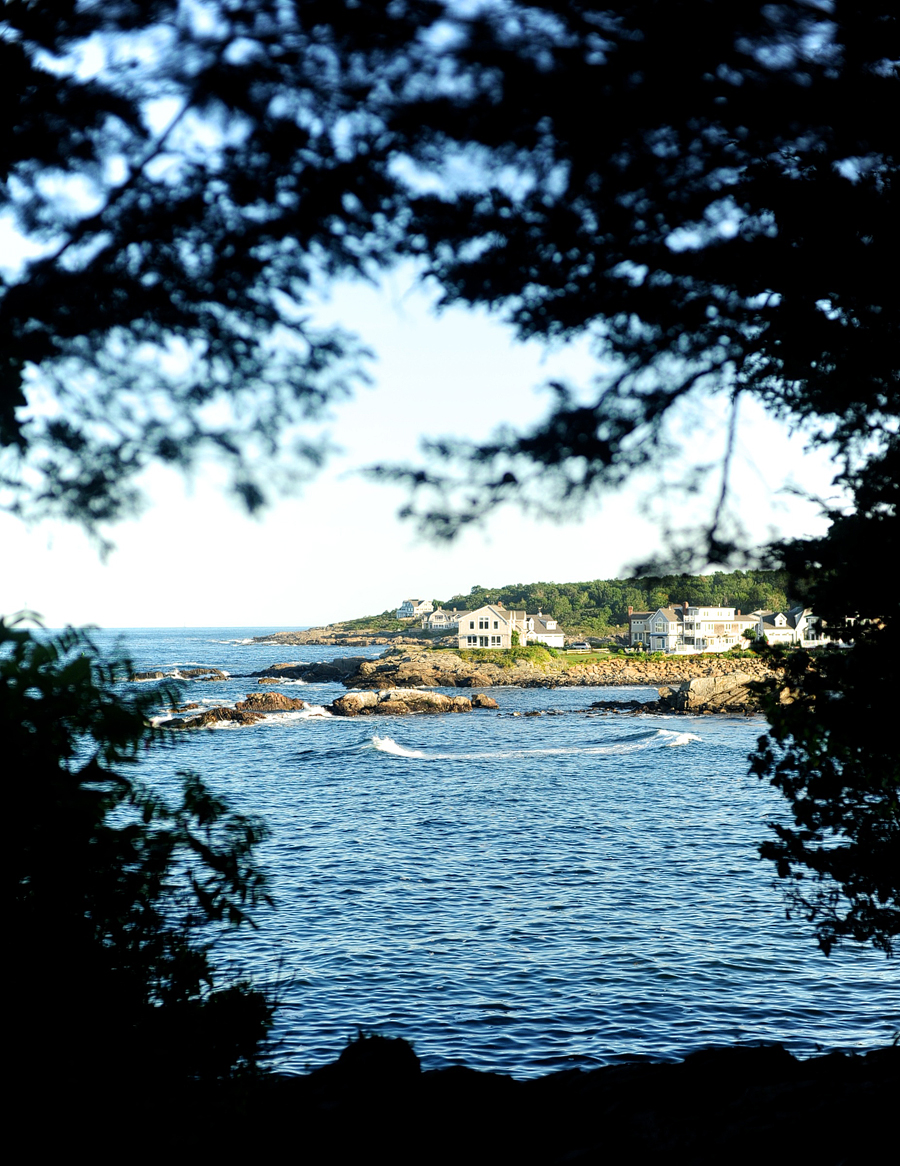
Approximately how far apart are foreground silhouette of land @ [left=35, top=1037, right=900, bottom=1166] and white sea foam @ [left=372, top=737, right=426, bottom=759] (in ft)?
157

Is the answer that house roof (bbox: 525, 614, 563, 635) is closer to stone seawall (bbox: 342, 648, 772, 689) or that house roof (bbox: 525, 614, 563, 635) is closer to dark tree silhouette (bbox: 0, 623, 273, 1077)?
stone seawall (bbox: 342, 648, 772, 689)

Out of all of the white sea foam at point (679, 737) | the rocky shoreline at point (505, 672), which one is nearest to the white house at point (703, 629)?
the rocky shoreline at point (505, 672)

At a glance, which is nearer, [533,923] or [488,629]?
[533,923]

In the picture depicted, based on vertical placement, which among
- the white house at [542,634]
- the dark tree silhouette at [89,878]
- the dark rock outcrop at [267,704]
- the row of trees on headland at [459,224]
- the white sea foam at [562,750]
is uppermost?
the row of trees on headland at [459,224]

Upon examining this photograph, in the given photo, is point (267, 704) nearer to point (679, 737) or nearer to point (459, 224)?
point (679, 737)

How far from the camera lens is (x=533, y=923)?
24734 mm

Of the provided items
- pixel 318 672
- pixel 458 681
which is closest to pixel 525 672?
pixel 458 681

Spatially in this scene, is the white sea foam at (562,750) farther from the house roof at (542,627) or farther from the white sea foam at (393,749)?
the house roof at (542,627)

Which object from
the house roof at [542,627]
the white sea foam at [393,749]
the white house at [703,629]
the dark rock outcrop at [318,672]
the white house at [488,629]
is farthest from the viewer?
the house roof at [542,627]

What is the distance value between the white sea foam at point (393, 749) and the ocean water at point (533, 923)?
6.02 meters

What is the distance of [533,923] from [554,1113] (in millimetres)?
13722

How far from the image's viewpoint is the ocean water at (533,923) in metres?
17.9

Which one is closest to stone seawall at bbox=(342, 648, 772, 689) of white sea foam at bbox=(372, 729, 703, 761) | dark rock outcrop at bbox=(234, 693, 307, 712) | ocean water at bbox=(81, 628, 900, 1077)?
dark rock outcrop at bbox=(234, 693, 307, 712)

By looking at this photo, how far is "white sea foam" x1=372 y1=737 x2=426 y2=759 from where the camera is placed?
198 ft
